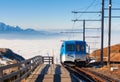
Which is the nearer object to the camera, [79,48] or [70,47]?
[79,48]

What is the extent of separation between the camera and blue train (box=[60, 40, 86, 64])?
49.2 meters

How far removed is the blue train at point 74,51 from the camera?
49156 millimetres

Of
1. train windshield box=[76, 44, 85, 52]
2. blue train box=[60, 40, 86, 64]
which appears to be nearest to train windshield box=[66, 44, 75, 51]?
blue train box=[60, 40, 86, 64]

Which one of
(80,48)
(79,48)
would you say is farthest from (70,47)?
(80,48)

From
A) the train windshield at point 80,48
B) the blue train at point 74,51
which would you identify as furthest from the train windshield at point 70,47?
the train windshield at point 80,48

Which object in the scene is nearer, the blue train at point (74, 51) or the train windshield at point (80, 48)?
the train windshield at point (80, 48)

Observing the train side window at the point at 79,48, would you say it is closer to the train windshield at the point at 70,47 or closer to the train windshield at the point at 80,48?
the train windshield at the point at 80,48

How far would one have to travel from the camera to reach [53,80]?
25.3 meters

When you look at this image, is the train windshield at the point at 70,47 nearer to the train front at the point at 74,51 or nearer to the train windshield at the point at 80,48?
the train front at the point at 74,51

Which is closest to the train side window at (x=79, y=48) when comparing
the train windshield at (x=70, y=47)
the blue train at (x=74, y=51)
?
the blue train at (x=74, y=51)

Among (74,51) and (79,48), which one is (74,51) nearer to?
(74,51)

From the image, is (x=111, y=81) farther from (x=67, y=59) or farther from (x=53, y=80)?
(x=67, y=59)

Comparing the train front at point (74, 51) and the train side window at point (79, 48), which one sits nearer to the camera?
the train side window at point (79, 48)

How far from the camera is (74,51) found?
49.2 m
